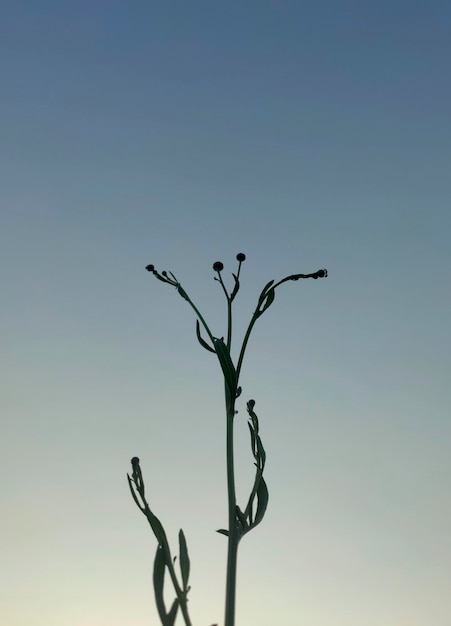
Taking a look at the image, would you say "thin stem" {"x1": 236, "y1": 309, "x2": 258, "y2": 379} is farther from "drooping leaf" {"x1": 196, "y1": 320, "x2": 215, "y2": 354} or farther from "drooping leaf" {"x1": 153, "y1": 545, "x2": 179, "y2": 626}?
"drooping leaf" {"x1": 153, "y1": 545, "x2": 179, "y2": 626}

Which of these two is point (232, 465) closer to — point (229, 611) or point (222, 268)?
point (229, 611)

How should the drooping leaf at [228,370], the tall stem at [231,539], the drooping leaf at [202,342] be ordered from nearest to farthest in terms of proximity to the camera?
the tall stem at [231,539] < the drooping leaf at [228,370] < the drooping leaf at [202,342]

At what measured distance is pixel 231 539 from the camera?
2.22 meters

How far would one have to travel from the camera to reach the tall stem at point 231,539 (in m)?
2.02

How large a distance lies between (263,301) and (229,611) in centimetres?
111

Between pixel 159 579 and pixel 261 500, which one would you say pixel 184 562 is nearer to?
pixel 159 579

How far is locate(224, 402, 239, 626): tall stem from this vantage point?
79.5 inches

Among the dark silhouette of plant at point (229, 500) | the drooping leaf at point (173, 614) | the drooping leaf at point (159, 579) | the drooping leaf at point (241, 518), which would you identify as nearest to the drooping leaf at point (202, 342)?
the dark silhouette of plant at point (229, 500)

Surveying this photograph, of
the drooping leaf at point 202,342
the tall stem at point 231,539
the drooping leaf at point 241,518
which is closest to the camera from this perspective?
the tall stem at point 231,539

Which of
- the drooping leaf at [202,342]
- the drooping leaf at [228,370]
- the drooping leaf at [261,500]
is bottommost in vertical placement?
the drooping leaf at [261,500]

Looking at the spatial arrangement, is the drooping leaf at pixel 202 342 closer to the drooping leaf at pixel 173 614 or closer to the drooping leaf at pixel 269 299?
the drooping leaf at pixel 269 299

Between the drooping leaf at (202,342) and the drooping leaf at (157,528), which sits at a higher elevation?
the drooping leaf at (202,342)

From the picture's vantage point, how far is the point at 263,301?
8.82 feet

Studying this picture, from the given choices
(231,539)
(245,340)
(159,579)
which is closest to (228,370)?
(245,340)
